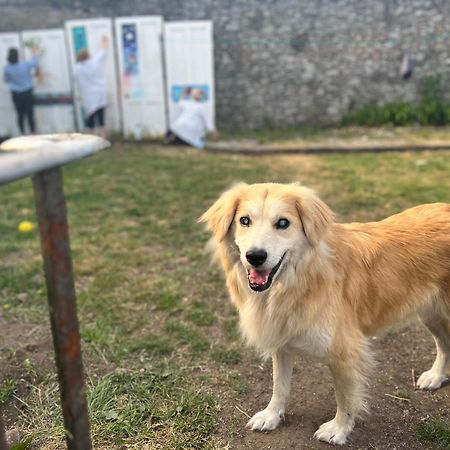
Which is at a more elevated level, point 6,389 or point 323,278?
point 323,278

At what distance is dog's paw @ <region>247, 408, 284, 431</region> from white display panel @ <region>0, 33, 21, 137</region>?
Answer: 10.7 metres

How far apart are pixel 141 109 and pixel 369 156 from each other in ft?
17.2

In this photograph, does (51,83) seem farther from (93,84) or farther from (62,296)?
(62,296)

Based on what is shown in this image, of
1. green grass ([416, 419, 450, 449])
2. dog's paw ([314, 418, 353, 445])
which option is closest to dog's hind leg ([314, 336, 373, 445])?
dog's paw ([314, 418, 353, 445])

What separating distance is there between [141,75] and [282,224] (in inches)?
371

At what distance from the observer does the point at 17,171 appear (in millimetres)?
1135

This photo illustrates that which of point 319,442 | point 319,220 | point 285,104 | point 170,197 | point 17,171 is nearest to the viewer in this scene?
point 17,171

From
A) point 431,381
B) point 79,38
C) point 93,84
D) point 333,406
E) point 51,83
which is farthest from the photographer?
point 51,83

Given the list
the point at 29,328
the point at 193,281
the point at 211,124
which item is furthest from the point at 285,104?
the point at 29,328

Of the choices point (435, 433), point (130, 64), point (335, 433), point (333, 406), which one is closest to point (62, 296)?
point (335, 433)

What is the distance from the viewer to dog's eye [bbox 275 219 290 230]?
230 centimetres

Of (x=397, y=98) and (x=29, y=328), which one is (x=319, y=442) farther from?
(x=397, y=98)

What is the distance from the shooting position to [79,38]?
10.9m

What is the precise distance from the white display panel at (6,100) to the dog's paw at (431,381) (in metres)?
11.0
